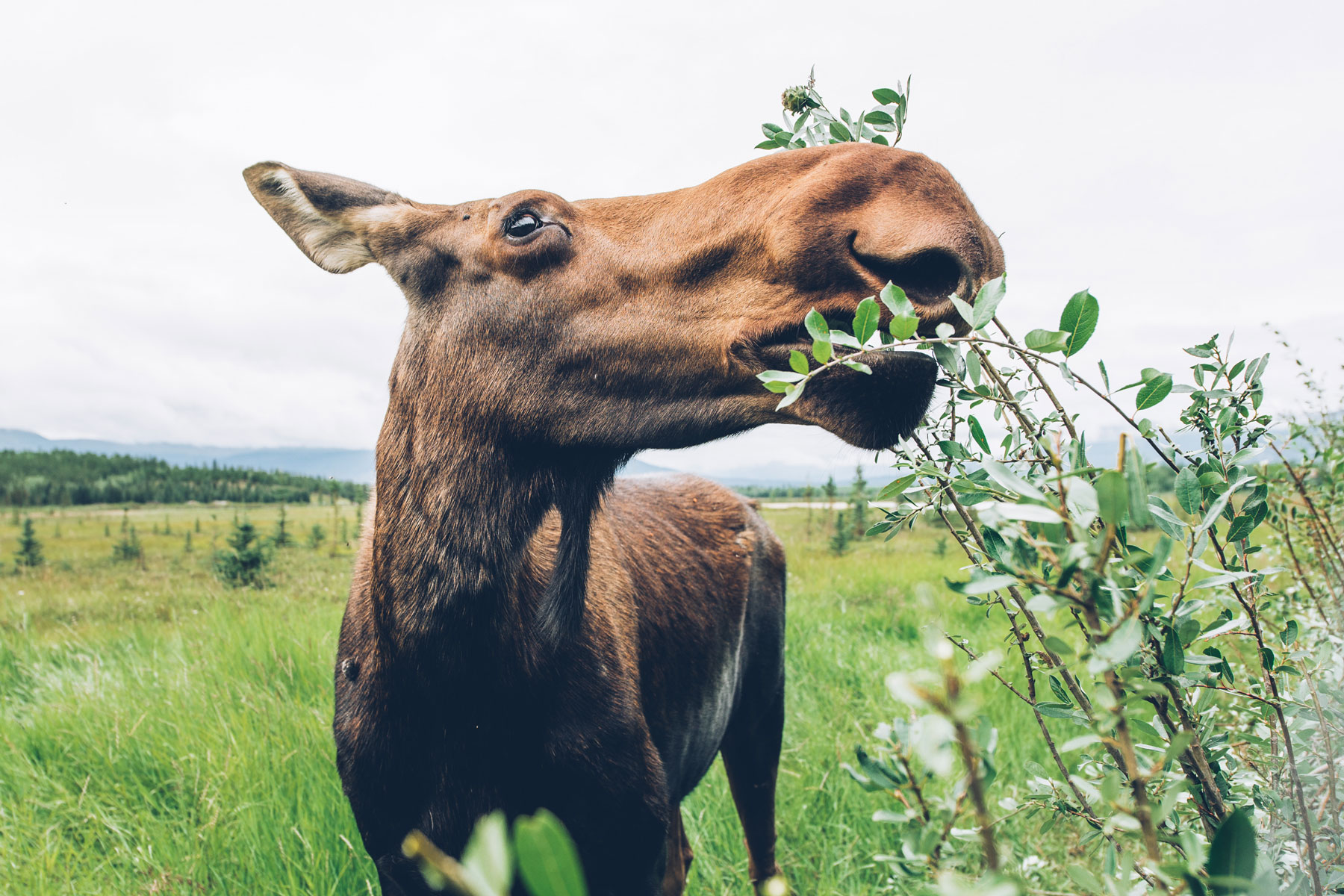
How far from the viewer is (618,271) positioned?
2000mm

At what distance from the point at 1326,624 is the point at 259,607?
6388 millimetres

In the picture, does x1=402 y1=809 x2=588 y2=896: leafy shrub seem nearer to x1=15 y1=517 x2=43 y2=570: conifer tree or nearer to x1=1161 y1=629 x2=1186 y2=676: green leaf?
x1=1161 y1=629 x2=1186 y2=676: green leaf

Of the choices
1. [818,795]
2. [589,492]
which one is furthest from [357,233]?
[818,795]

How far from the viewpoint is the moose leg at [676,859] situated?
3109 millimetres

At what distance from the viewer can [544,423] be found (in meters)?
2.03

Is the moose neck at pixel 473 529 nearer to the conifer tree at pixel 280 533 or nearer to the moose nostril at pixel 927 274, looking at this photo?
the moose nostril at pixel 927 274

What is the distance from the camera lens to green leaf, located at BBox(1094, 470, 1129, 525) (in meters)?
0.62

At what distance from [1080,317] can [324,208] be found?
7.70 feet

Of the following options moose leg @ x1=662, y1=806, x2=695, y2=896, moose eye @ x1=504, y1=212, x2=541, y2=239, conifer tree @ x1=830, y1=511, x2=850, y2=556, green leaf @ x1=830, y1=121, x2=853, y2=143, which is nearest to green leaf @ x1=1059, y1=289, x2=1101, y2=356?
green leaf @ x1=830, y1=121, x2=853, y2=143

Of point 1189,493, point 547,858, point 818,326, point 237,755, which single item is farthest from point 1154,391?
point 237,755

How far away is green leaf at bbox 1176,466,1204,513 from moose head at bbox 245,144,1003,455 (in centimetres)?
50

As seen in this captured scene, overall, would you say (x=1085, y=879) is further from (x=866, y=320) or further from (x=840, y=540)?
(x=840, y=540)

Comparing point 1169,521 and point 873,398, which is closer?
point 1169,521

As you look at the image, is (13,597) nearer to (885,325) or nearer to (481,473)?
(481,473)
